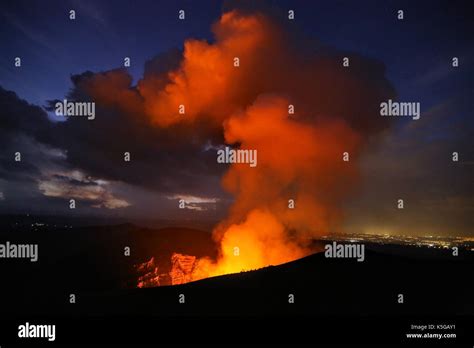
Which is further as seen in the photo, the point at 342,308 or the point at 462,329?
the point at 342,308

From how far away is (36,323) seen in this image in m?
13.6

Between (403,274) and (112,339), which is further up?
(403,274)

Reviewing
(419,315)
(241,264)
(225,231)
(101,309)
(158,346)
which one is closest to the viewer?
(158,346)

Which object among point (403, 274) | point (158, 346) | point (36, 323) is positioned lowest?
point (158, 346)

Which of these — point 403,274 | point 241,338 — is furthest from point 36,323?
point 403,274

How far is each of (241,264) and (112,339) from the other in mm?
14762

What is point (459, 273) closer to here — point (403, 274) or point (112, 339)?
point (403, 274)
